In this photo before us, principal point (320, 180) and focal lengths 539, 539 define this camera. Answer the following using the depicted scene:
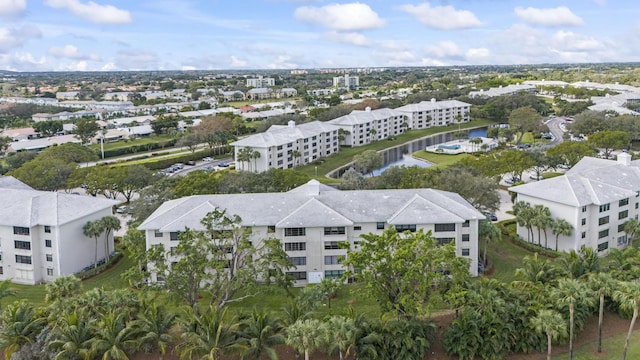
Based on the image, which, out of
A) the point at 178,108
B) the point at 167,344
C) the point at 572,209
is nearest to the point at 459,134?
the point at 572,209

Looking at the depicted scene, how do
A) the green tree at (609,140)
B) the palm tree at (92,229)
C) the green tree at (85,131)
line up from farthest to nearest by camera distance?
the green tree at (85,131), the green tree at (609,140), the palm tree at (92,229)

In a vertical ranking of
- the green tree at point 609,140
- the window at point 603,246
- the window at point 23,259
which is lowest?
the window at point 603,246

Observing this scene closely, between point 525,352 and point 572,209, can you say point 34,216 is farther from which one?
point 572,209

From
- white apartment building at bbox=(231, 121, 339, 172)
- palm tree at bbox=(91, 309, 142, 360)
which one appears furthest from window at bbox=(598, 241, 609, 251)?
white apartment building at bbox=(231, 121, 339, 172)

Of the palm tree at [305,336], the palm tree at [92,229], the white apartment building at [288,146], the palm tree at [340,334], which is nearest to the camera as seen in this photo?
the palm tree at [305,336]

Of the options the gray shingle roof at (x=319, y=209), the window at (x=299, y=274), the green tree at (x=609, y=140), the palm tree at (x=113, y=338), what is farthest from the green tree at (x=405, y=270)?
the green tree at (x=609, y=140)

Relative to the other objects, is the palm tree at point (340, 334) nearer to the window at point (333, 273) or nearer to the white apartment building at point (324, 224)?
the window at point (333, 273)
